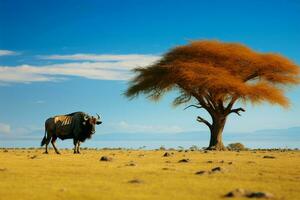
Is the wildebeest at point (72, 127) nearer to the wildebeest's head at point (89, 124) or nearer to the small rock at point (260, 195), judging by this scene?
the wildebeest's head at point (89, 124)

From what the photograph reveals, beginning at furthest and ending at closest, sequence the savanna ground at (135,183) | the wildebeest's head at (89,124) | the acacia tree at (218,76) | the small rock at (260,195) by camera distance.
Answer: the acacia tree at (218,76) → the wildebeest's head at (89,124) → the savanna ground at (135,183) → the small rock at (260,195)

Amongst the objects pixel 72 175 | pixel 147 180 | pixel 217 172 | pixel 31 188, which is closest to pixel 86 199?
pixel 31 188

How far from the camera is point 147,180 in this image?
1313 cm

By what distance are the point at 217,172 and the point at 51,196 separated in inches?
241

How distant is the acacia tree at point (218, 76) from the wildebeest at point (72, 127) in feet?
37.4

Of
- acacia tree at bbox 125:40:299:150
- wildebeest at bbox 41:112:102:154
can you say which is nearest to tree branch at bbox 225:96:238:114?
acacia tree at bbox 125:40:299:150

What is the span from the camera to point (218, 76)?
38.7m

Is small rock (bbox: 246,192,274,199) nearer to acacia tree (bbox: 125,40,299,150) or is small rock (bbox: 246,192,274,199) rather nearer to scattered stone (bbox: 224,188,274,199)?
scattered stone (bbox: 224,188,274,199)

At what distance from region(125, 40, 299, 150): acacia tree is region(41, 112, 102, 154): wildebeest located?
11.4 metres

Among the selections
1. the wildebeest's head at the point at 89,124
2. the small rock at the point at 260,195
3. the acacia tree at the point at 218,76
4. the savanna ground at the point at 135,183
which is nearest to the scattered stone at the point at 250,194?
the small rock at the point at 260,195

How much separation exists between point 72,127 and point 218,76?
13.6 m

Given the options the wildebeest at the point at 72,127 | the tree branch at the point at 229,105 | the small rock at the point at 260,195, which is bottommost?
the small rock at the point at 260,195

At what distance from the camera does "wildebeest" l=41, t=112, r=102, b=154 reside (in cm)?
2947

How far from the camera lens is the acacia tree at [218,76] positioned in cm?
3909
